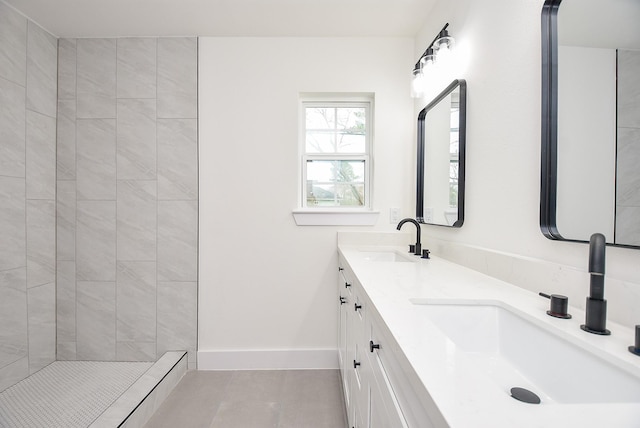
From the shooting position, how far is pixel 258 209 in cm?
214

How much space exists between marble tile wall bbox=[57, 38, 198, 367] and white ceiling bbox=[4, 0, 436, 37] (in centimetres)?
13

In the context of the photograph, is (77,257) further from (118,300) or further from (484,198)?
(484,198)

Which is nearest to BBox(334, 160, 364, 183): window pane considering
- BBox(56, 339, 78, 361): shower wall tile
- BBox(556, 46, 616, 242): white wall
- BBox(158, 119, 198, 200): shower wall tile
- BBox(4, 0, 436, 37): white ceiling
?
BBox(4, 0, 436, 37): white ceiling

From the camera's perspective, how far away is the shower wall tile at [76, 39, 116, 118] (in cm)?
212

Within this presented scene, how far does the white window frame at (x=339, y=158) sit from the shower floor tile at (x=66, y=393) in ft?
5.28

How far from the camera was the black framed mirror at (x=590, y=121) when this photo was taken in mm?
671

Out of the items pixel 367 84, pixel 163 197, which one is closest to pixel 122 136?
pixel 163 197

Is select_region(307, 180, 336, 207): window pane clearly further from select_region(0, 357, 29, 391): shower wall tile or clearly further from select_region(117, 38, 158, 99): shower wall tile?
select_region(0, 357, 29, 391): shower wall tile

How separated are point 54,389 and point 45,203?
1250 millimetres

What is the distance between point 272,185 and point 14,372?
6.76 ft

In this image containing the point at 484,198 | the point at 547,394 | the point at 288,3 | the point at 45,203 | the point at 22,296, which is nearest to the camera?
the point at 547,394

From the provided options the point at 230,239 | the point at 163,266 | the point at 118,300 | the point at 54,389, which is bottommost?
the point at 54,389

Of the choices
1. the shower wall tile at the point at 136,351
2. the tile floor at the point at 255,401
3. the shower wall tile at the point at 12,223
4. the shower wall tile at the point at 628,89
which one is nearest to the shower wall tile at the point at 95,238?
the shower wall tile at the point at 12,223

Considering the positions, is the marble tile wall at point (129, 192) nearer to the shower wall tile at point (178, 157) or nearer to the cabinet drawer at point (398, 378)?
the shower wall tile at point (178, 157)
